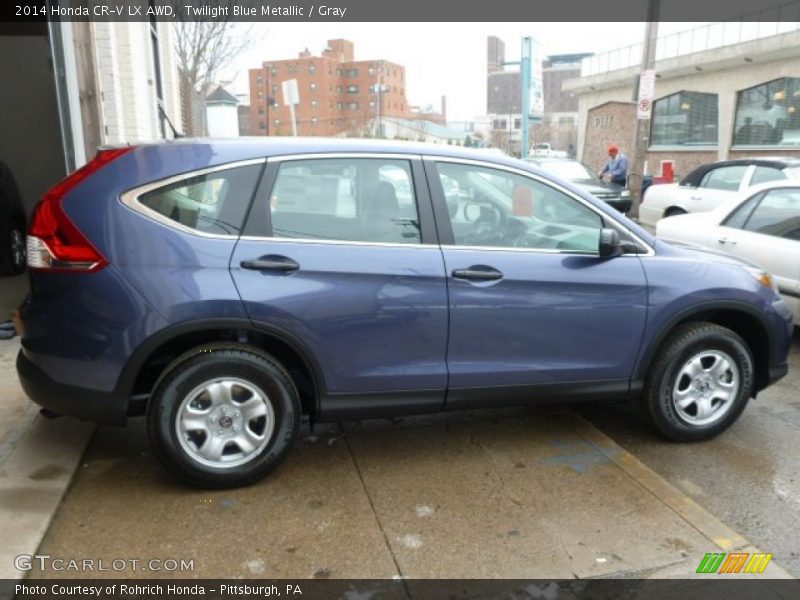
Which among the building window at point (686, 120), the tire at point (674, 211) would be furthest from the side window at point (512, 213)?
the building window at point (686, 120)

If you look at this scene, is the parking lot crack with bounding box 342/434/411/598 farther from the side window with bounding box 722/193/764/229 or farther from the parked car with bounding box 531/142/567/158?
the parked car with bounding box 531/142/567/158

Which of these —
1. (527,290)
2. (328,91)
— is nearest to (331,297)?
(527,290)

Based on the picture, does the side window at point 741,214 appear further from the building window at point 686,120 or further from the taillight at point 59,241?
the building window at point 686,120

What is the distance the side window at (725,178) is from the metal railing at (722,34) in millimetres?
14176

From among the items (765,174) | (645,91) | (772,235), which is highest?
(645,91)

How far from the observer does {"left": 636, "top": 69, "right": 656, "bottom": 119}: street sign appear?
13891mm

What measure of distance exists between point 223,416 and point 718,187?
9567 millimetres

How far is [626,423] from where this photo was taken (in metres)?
4.35

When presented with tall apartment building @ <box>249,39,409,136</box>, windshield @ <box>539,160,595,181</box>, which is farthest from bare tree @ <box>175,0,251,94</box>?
tall apartment building @ <box>249,39,409,136</box>

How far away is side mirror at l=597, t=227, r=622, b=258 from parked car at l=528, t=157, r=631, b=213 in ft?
34.3

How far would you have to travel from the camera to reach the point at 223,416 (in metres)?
3.25

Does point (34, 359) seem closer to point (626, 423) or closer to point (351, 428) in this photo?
point (351, 428)

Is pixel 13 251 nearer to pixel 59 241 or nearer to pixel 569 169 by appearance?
pixel 59 241

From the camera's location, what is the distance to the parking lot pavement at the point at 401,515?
2828mm
